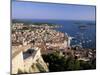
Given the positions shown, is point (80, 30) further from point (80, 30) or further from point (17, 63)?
point (17, 63)

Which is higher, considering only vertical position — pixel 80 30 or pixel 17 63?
pixel 80 30

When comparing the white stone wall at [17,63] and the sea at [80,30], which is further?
the sea at [80,30]

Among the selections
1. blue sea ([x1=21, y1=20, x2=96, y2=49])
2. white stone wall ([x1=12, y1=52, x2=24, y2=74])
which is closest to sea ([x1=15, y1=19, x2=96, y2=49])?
blue sea ([x1=21, y1=20, x2=96, y2=49])

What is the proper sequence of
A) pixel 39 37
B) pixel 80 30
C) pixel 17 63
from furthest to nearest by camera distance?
pixel 80 30, pixel 39 37, pixel 17 63

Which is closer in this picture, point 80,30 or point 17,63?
point 17,63

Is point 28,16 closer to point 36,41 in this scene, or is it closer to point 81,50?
point 36,41

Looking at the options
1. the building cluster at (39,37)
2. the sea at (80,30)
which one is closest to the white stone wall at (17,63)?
the building cluster at (39,37)

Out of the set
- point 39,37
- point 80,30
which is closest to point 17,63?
point 39,37

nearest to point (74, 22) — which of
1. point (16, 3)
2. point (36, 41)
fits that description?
point (36, 41)

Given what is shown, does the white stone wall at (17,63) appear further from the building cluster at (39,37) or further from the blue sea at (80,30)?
the blue sea at (80,30)
